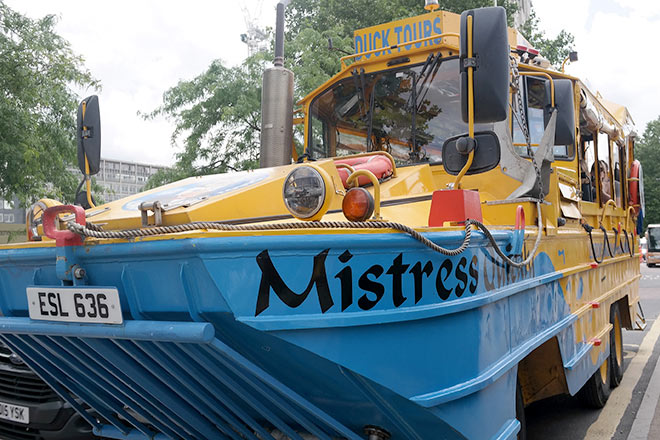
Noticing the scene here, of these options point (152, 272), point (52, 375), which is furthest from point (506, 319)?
point (52, 375)

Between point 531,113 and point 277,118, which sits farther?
point 277,118

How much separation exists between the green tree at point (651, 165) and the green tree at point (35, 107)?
4970cm

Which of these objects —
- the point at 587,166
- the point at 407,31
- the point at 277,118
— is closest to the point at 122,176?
the point at 277,118

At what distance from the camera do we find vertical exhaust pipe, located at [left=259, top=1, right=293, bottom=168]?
5.32 m

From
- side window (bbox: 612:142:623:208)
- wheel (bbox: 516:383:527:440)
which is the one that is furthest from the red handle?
side window (bbox: 612:142:623:208)

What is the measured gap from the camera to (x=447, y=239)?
8.07ft

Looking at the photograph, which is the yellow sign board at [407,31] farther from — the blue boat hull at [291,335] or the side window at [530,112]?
the blue boat hull at [291,335]

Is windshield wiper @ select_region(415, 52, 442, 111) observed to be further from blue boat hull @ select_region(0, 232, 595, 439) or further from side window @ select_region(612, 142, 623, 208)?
side window @ select_region(612, 142, 623, 208)

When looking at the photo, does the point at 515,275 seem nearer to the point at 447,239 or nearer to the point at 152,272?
the point at 447,239

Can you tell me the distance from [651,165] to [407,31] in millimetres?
57637

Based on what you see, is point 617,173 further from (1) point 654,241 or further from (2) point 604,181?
(1) point 654,241

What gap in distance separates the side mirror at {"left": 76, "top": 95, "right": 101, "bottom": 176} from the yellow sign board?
6.51 ft

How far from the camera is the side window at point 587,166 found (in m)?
5.01

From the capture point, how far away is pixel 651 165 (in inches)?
2180
